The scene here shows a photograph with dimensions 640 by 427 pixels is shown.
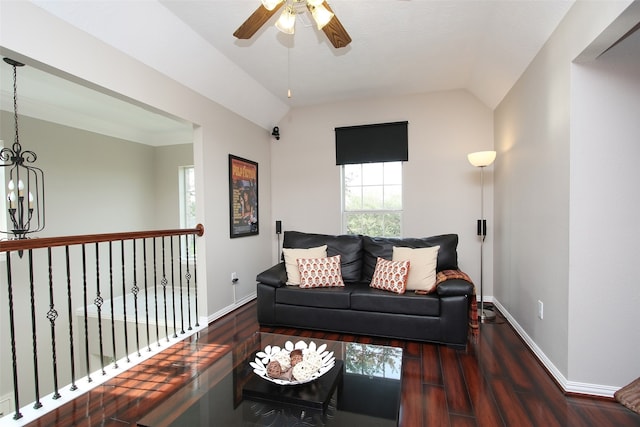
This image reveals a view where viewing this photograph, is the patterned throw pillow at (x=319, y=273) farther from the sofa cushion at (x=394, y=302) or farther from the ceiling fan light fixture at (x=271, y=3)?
the ceiling fan light fixture at (x=271, y=3)

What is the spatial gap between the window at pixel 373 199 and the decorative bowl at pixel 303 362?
2.80 metres

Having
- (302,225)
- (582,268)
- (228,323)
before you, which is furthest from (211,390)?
(302,225)

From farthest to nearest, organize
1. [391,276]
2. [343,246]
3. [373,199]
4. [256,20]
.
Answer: [373,199], [343,246], [391,276], [256,20]

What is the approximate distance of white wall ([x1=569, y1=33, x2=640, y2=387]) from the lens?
1.89 meters

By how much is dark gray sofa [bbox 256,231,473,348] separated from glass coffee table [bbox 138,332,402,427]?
992mm

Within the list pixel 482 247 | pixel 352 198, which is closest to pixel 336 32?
pixel 352 198

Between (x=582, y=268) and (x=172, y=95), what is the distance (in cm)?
363

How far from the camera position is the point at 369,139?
440cm

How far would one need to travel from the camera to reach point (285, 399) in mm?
1520

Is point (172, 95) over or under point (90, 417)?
over

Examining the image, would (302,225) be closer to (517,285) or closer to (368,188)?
(368,188)

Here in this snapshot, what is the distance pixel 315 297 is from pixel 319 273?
0.28 meters

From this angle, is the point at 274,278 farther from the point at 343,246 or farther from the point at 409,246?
the point at 409,246

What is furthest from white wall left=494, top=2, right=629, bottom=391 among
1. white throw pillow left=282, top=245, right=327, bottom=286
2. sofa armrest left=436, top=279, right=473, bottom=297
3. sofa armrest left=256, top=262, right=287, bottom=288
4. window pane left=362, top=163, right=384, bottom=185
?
sofa armrest left=256, top=262, right=287, bottom=288
